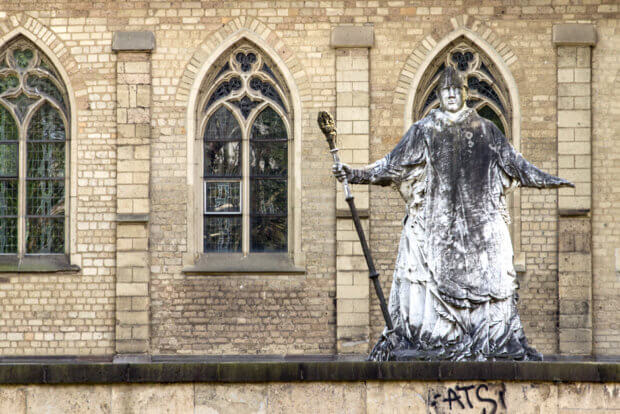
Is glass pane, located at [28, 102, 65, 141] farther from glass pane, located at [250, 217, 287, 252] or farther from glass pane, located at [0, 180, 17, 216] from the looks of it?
glass pane, located at [250, 217, 287, 252]

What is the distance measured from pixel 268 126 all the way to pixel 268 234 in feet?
5.73

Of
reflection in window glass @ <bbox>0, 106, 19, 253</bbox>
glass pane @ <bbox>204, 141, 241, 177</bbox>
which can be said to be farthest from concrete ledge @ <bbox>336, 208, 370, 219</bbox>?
reflection in window glass @ <bbox>0, 106, 19, 253</bbox>

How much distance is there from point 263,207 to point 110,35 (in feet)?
12.0

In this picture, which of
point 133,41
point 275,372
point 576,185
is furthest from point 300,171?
point 275,372

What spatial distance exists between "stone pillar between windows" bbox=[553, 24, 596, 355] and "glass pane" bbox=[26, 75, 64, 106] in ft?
26.2

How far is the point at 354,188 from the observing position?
685 inches

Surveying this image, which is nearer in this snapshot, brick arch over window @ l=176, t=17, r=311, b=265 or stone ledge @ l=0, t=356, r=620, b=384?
stone ledge @ l=0, t=356, r=620, b=384

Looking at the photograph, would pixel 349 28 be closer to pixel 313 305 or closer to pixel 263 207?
pixel 263 207

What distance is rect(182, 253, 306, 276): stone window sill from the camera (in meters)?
17.3

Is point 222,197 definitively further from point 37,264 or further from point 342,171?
point 342,171

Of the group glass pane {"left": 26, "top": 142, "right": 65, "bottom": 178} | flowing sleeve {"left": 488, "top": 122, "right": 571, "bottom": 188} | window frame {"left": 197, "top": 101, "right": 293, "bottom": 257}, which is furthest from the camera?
glass pane {"left": 26, "top": 142, "right": 65, "bottom": 178}

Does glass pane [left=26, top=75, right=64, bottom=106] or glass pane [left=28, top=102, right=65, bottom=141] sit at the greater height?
glass pane [left=26, top=75, right=64, bottom=106]

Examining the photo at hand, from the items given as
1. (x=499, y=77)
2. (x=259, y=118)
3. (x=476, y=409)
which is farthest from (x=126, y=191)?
(x=476, y=409)

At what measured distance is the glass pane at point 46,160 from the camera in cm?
1805
